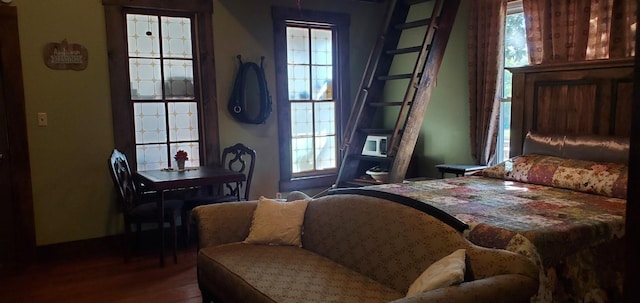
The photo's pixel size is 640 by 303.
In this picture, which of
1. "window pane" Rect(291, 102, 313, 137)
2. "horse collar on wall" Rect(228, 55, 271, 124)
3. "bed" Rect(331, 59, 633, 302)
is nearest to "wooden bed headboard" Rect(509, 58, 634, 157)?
"bed" Rect(331, 59, 633, 302)

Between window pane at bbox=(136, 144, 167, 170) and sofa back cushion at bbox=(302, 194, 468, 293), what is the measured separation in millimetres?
2229

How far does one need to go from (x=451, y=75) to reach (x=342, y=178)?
1.68 metres

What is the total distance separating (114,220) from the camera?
4.30 m

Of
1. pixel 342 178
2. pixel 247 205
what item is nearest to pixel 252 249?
pixel 247 205

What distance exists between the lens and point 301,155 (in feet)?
17.6

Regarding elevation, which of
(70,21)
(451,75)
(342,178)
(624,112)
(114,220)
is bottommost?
(114,220)

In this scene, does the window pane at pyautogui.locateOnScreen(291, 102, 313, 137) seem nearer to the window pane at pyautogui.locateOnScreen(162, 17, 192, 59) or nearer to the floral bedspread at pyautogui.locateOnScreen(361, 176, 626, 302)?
the window pane at pyautogui.locateOnScreen(162, 17, 192, 59)

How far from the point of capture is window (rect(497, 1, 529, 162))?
4348 millimetres

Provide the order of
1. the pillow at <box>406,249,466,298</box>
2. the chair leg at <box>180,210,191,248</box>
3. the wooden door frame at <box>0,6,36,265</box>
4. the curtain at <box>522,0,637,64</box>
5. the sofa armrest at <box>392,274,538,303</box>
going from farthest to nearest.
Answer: the chair leg at <box>180,210,191,248</box>
the wooden door frame at <box>0,6,36,265</box>
the curtain at <box>522,0,637,64</box>
the pillow at <box>406,249,466,298</box>
the sofa armrest at <box>392,274,538,303</box>

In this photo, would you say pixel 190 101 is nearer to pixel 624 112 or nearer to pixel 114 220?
pixel 114 220

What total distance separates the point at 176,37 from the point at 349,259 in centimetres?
306

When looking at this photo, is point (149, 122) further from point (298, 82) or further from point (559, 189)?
point (559, 189)

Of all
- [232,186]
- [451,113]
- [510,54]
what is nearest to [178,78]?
[232,186]

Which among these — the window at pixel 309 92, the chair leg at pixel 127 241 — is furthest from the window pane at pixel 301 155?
the chair leg at pixel 127 241
